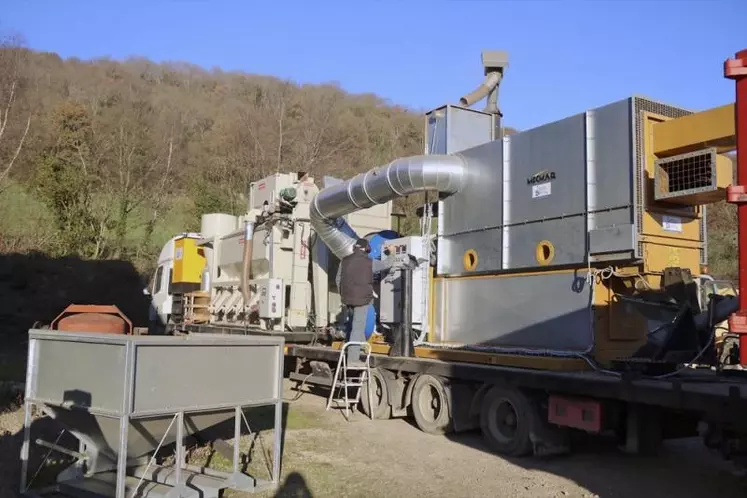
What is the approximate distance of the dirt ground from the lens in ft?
20.1

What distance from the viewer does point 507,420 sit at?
7.68 metres

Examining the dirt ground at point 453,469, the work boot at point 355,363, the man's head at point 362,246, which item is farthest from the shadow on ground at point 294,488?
the man's head at point 362,246

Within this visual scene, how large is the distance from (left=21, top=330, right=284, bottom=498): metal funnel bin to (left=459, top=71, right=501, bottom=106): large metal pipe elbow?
634 centimetres

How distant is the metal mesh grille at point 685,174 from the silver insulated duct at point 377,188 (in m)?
3.14

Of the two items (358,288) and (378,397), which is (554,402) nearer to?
(378,397)

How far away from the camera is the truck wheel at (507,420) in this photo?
23.6ft

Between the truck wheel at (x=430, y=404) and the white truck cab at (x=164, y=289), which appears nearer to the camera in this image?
the truck wheel at (x=430, y=404)

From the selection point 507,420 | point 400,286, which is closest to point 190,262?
point 400,286

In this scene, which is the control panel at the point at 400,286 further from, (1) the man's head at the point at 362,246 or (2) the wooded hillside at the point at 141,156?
(2) the wooded hillside at the point at 141,156

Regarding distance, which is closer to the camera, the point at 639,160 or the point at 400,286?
the point at 639,160

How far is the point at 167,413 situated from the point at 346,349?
16.2 feet

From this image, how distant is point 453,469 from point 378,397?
294 cm

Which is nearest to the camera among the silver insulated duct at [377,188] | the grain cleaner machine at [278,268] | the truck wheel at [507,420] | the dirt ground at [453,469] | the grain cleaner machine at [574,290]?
the dirt ground at [453,469]

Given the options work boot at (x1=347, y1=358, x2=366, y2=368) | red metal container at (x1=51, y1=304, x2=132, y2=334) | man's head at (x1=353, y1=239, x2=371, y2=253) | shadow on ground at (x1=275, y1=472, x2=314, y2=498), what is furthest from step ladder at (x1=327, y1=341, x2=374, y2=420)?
red metal container at (x1=51, y1=304, x2=132, y2=334)
